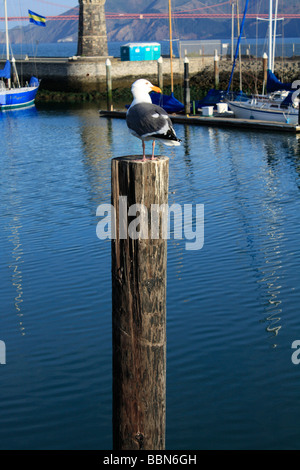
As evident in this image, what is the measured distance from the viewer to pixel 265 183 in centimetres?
1980

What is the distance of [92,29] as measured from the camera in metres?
57.9

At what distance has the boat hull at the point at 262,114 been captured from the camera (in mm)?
29727

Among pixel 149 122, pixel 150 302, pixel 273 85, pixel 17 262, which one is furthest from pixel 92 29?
pixel 150 302

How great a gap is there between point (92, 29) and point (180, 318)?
51187 mm

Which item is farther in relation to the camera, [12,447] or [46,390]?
[46,390]

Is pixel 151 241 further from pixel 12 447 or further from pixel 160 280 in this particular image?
pixel 12 447

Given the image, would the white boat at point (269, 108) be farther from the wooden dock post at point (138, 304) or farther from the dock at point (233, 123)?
the wooden dock post at point (138, 304)

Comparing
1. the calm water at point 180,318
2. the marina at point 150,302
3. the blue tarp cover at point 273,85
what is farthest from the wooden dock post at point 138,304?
the blue tarp cover at point 273,85

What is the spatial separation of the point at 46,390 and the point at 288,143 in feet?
67.4

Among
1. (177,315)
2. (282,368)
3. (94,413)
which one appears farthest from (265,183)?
(94,413)

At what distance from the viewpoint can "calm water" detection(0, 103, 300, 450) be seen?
771cm

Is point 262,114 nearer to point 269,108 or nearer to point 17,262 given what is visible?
point 269,108

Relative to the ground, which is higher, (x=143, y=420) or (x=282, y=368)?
(x=143, y=420)

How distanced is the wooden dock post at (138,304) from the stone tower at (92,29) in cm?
5456
